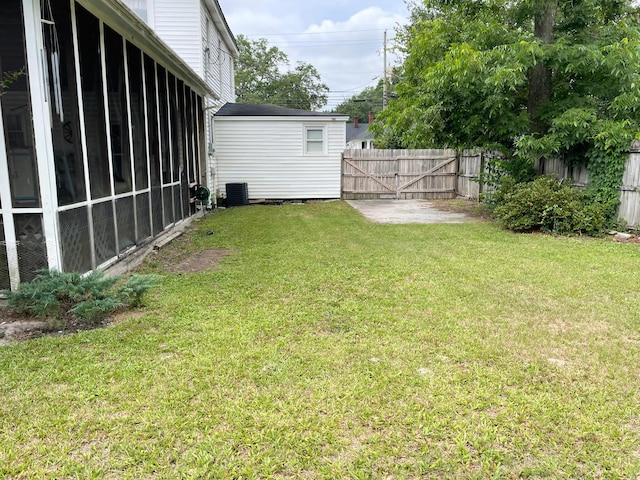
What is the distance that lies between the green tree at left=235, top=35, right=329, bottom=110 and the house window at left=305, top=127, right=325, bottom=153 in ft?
82.1

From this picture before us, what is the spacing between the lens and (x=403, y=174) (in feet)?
47.4

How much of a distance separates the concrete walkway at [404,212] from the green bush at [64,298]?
6.66 metres

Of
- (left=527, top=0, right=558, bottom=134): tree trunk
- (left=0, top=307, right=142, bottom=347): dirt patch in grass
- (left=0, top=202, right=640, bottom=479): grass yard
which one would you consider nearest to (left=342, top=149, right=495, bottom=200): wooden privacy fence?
(left=527, top=0, right=558, bottom=134): tree trunk

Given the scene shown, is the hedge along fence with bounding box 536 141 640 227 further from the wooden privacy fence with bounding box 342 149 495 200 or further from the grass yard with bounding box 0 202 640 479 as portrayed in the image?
the wooden privacy fence with bounding box 342 149 495 200

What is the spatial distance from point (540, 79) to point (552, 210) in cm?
315

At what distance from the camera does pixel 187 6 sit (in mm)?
11203

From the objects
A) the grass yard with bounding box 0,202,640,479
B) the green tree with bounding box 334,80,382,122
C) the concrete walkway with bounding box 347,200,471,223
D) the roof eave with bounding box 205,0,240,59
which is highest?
the green tree with bounding box 334,80,382,122

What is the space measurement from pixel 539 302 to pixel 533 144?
189 inches

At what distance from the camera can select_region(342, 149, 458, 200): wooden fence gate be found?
46.6 ft

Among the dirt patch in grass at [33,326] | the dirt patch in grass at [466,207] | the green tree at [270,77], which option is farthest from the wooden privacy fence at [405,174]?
the green tree at [270,77]

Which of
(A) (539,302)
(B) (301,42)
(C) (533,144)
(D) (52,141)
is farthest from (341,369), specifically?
(B) (301,42)

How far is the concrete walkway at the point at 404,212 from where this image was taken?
979 centimetres

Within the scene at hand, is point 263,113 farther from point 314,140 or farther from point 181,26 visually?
point 181,26

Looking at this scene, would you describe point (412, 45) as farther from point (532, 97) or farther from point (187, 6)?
point (187, 6)
